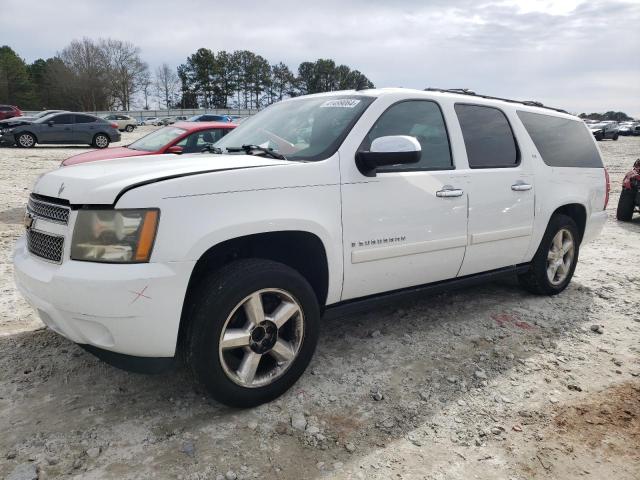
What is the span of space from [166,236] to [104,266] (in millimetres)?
313

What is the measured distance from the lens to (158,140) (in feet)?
28.0

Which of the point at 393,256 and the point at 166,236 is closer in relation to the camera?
the point at 166,236

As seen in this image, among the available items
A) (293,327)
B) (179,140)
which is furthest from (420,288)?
(179,140)

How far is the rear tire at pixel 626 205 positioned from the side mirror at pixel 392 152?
25.2ft

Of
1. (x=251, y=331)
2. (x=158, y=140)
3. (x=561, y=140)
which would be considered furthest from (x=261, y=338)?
(x=158, y=140)

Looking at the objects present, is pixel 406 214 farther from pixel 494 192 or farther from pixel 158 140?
pixel 158 140

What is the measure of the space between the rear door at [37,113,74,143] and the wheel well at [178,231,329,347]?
786 inches

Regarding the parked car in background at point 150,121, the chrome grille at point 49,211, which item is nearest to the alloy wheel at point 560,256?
the chrome grille at point 49,211

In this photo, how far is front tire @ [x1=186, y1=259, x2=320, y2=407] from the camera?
2514mm

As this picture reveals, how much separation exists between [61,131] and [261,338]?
800 inches

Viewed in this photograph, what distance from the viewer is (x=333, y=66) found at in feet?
304

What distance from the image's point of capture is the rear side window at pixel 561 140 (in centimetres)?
442

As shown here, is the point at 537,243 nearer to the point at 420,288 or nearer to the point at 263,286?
the point at 420,288

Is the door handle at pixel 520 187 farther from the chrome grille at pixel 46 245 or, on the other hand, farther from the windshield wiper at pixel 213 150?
the chrome grille at pixel 46 245
